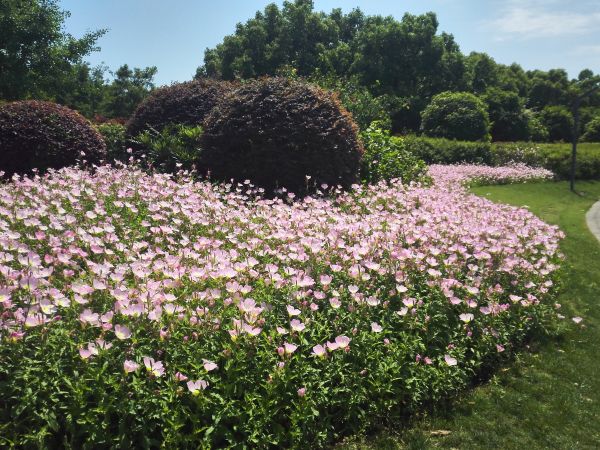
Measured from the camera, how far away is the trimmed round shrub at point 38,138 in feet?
34.3

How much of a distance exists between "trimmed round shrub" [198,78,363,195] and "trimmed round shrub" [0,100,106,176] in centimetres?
308

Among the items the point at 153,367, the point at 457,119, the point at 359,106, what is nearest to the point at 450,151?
the point at 457,119

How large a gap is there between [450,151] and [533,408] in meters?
18.5

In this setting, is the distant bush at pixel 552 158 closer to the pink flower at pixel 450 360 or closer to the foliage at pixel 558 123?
the pink flower at pixel 450 360

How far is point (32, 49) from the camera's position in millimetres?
26344

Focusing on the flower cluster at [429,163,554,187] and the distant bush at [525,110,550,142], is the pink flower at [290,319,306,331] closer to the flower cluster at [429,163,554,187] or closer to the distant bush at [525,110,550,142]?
the flower cluster at [429,163,554,187]

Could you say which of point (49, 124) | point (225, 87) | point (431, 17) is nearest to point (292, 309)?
point (49, 124)

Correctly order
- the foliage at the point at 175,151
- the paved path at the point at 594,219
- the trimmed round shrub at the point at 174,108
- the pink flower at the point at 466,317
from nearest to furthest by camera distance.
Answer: the pink flower at the point at 466,317 < the foliage at the point at 175,151 < the paved path at the point at 594,219 < the trimmed round shrub at the point at 174,108

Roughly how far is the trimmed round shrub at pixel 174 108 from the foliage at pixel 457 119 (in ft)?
60.1

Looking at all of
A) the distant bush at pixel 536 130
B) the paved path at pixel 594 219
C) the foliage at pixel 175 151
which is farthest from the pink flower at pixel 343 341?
the distant bush at pixel 536 130

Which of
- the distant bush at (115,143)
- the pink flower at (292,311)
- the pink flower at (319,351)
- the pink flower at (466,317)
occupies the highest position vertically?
the distant bush at (115,143)

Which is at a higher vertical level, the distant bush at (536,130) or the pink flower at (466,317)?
the distant bush at (536,130)

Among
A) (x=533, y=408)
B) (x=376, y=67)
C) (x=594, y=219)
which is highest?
(x=376, y=67)

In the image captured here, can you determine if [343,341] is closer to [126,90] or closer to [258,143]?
[258,143]
